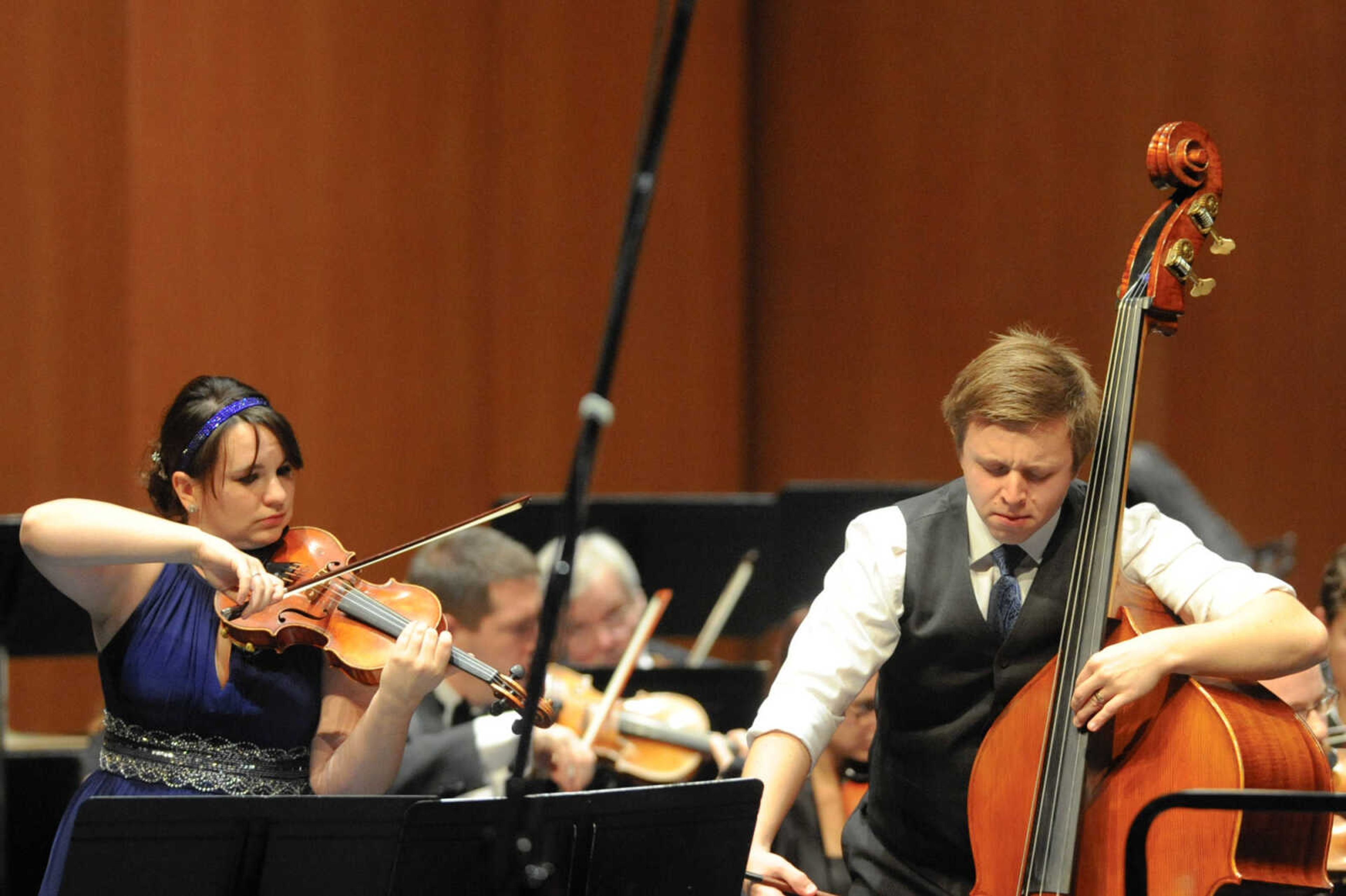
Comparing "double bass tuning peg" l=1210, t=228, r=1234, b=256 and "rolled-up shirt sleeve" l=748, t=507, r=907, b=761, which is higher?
"double bass tuning peg" l=1210, t=228, r=1234, b=256

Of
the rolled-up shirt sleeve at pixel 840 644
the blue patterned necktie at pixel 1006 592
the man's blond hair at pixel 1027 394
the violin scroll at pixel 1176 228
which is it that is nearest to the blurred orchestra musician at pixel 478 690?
the rolled-up shirt sleeve at pixel 840 644

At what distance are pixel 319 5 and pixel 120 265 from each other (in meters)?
1.01

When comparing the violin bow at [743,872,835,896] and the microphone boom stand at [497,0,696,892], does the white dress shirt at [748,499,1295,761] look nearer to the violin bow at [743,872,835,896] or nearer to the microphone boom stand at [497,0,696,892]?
the violin bow at [743,872,835,896]

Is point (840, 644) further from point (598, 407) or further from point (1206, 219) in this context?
point (598, 407)

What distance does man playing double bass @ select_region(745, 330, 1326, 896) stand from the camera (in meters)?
1.94

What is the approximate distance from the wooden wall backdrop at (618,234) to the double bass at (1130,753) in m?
1.98

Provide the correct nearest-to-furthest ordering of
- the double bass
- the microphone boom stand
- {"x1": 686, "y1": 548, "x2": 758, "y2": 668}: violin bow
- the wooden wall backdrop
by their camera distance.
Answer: the microphone boom stand → the double bass → {"x1": 686, "y1": 548, "x2": 758, "y2": 668}: violin bow → the wooden wall backdrop

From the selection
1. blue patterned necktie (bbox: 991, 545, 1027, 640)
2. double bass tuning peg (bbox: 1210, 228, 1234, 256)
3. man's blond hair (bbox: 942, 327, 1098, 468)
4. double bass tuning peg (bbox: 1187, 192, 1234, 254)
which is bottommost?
blue patterned necktie (bbox: 991, 545, 1027, 640)

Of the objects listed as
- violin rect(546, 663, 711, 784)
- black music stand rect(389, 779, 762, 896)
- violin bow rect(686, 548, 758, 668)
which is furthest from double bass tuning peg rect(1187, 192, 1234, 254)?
violin bow rect(686, 548, 758, 668)

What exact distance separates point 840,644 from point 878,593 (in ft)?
0.28

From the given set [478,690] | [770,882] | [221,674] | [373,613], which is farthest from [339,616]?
[478,690]

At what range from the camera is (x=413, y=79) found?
16.6ft

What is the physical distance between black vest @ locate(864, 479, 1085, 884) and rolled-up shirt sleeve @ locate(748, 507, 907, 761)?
25 mm

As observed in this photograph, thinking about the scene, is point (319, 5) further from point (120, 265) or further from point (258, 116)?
point (120, 265)
